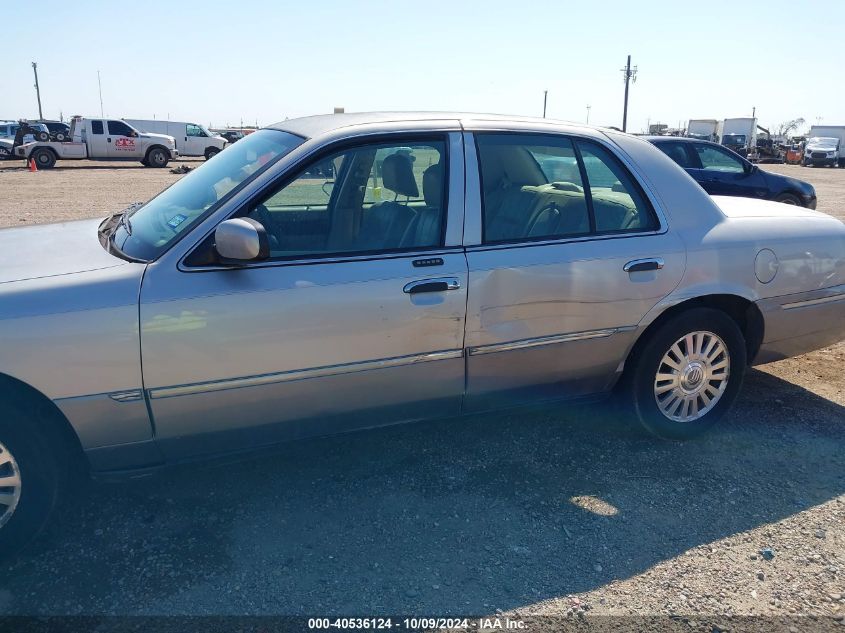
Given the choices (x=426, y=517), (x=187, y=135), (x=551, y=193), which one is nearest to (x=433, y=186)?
(x=551, y=193)

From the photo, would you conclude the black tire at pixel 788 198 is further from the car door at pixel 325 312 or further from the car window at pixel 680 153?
the car door at pixel 325 312

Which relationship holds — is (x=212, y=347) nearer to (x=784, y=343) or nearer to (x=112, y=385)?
(x=112, y=385)

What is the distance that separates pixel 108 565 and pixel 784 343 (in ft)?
12.1

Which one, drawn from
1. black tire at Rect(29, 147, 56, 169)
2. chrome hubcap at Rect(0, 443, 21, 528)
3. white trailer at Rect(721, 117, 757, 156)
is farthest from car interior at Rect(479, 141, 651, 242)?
white trailer at Rect(721, 117, 757, 156)

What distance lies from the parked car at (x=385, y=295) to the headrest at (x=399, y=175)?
10mm

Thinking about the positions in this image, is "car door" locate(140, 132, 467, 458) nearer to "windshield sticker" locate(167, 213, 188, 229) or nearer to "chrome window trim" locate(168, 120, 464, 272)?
"chrome window trim" locate(168, 120, 464, 272)

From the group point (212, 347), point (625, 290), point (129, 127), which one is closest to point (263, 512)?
point (212, 347)

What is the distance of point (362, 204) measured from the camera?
128 inches

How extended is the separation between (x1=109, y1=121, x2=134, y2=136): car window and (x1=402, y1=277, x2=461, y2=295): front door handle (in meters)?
28.6

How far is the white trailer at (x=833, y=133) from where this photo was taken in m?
40.2

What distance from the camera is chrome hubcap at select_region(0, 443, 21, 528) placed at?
2.59 metres

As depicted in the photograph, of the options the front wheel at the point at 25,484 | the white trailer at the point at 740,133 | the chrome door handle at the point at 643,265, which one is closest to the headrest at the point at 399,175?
the chrome door handle at the point at 643,265

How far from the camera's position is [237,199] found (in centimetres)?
284

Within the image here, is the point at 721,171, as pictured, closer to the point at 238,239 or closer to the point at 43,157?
the point at 238,239
